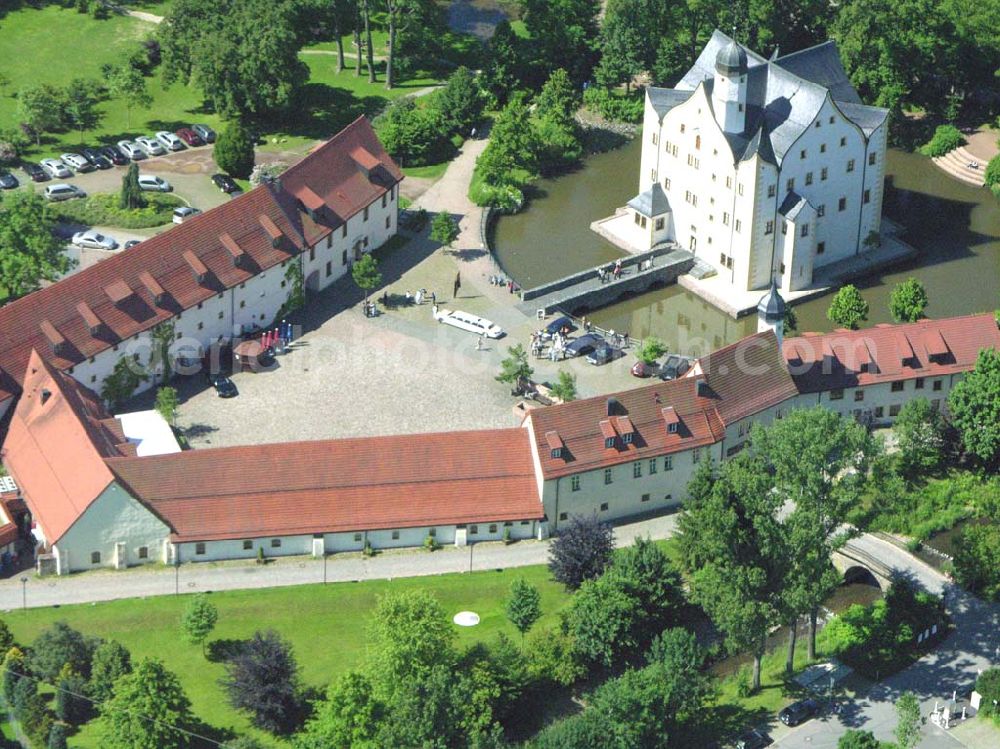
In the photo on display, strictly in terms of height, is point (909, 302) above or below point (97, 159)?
below

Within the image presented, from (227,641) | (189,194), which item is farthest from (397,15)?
(227,641)

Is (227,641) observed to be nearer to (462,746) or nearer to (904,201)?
(462,746)

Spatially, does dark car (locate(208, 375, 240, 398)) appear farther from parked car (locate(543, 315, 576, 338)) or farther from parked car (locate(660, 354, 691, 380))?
parked car (locate(660, 354, 691, 380))

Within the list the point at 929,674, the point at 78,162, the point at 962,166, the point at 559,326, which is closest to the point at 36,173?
the point at 78,162

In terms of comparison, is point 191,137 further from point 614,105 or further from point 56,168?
point 614,105

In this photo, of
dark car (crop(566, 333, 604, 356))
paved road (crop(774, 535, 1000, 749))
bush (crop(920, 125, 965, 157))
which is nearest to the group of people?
dark car (crop(566, 333, 604, 356))

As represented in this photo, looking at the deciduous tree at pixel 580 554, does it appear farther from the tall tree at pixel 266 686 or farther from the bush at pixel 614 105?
the bush at pixel 614 105
